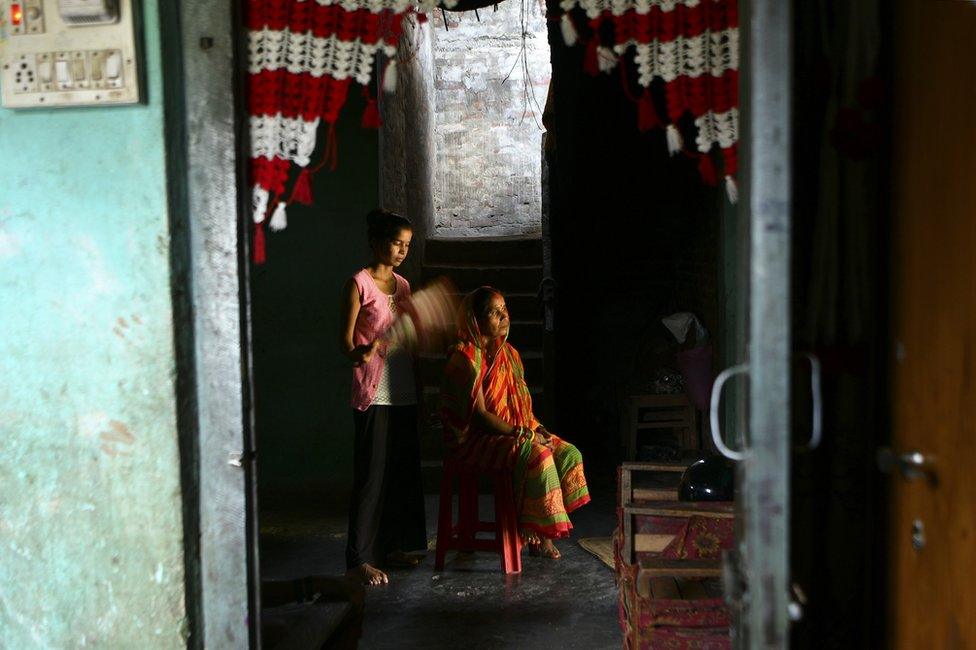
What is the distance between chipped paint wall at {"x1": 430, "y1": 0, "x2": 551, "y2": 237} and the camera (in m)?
10.7

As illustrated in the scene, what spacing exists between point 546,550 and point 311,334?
2.36 metres

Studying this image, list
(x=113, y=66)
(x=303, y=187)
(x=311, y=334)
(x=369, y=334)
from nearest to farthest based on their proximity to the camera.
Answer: (x=113, y=66) → (x=303, y=187) → (x=369, y=334) → (x=311, y=334)

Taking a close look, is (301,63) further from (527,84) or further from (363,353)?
(527,84)

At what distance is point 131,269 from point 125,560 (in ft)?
2.75

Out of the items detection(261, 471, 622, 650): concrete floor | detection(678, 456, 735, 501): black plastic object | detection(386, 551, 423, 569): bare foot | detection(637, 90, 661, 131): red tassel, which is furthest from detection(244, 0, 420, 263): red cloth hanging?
detection(386, 551, 423, 569): bare foot

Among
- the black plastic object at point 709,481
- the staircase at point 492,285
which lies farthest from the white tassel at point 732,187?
the staircase at point 492,285

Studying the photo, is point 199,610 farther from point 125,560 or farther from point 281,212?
point 281,212

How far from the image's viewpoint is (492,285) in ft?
28.2

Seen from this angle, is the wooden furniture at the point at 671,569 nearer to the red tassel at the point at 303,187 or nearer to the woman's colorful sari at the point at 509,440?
the woman's colorful sari at the point at 509,440

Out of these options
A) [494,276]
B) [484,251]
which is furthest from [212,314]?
[484,251]

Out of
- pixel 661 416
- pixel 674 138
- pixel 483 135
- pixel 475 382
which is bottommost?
pixel 661 416

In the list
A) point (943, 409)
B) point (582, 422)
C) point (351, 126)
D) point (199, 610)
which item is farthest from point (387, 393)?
point (582, 422)

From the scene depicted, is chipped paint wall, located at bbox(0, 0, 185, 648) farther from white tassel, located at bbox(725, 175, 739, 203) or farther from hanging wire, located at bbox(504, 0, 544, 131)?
hanging wire, located at bbox(504, 0, 544, 131)

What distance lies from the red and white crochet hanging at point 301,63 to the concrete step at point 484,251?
21.1 feet
